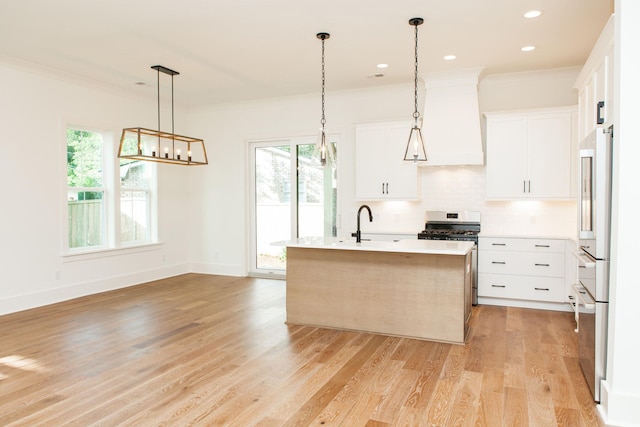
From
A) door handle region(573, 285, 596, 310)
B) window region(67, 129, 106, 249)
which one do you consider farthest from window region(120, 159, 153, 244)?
door handle region(573, 285, 596, 310)

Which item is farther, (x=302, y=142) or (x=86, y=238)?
(x=302, y=142)

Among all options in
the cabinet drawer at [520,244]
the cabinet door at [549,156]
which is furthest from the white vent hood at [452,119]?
the cabinet drawer at [520,244]

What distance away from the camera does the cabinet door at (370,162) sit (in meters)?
6.27

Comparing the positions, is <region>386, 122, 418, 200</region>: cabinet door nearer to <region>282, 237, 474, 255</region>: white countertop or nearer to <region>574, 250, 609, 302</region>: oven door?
<region>282, 237, 474, 255</region>: white countertop

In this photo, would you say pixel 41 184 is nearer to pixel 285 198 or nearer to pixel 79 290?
pixel 79 290

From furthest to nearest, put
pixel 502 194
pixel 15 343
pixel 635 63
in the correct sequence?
pixel 502 194, pixel 15 343, pixel 635 63

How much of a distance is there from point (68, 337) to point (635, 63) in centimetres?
494

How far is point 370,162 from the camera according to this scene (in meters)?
6.34

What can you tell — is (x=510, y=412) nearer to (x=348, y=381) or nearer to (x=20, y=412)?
(x=348, y=381)

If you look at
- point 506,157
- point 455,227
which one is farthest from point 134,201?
point 506,157

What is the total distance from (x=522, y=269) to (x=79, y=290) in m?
5.66

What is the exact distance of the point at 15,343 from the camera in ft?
13.6

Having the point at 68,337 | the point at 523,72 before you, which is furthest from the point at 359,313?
the point at 523,72

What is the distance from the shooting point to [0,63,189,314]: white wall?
5.30m
